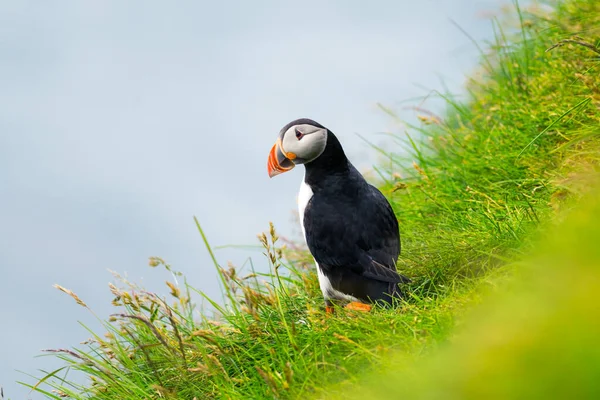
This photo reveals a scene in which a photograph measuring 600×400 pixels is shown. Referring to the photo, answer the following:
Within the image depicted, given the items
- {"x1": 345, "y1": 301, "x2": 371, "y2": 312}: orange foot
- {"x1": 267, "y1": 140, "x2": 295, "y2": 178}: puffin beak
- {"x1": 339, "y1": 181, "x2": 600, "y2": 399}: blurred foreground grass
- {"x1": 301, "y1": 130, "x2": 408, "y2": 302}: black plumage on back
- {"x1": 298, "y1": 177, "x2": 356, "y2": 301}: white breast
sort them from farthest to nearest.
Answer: {"x1": 267, "y1": 140, "x2": 295, "y2": 178}: puffin beak, {"x1": 298, "y1": 177, "x2": 356, "y2": 301}: white breast, {"x1": 301, "y1": 130, "x2": 408, "y2": 302}: black plumage on back, {"x1": 345, "y1": 301, "x2": 371, "y2": 312}: orange foot, {"x1": 339, "y1": 181, "x2": 600, "y2": 399}: blurred foreground grass

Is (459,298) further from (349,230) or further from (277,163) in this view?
(277,163)

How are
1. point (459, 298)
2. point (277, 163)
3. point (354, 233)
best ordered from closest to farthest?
point (459, 298), point (354, 233), point (277, 163)

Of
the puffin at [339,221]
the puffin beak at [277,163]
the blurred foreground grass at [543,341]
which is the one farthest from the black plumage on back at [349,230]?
the blurred foreground grass at [543,341]

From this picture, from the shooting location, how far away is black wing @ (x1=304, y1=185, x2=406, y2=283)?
4.84 metres

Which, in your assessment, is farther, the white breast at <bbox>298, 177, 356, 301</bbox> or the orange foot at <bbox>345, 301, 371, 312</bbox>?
the white breast at <bbox>298, 177, 356, 301</bbox>

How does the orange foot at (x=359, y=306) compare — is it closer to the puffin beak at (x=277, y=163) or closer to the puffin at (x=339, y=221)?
the puffin at (x=339, y=221)

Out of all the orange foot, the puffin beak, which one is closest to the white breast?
the orange foot

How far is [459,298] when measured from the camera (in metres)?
4.20

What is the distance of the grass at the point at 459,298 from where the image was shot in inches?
77.4

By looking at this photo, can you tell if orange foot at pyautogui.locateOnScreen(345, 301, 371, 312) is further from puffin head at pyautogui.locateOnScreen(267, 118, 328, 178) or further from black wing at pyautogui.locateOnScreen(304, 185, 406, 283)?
puffin head at pyautogui.locateOnScreen(267, 118, 328, 178)

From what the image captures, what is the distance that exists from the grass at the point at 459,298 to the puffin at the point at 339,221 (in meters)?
0.23

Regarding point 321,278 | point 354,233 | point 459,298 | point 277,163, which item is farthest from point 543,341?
point 277,163

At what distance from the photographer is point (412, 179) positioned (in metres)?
7.20

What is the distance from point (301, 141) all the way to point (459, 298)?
150 cm
